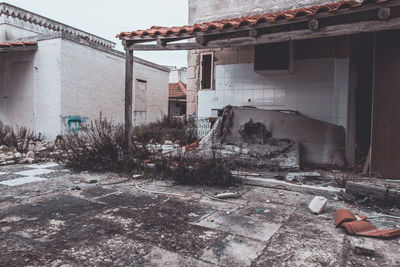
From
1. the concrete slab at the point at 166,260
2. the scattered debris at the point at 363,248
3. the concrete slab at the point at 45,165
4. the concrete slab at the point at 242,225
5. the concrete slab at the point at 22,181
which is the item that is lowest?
the concrete slab at the point at 166,260

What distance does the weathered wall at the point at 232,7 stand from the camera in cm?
765

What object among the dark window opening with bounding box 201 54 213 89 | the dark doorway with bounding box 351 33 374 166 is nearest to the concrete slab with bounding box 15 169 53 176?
the dark window opening with bounding box 201 54 213 89

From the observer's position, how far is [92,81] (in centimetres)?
1112

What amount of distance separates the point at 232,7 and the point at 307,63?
321 centimetres

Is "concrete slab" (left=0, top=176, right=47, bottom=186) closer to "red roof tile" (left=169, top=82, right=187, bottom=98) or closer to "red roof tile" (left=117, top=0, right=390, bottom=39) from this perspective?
"red roof tile" (left=117, top=0, right=390, bottom=39)

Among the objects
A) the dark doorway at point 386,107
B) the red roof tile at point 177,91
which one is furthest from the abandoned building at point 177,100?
the dark doorway at point 386,107

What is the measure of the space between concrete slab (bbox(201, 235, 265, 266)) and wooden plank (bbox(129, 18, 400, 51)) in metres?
3.35

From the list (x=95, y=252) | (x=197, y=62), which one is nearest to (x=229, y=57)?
(x=197, y=62)

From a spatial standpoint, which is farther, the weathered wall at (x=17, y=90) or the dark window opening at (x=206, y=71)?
the weathered wall at (x=17, y=90)

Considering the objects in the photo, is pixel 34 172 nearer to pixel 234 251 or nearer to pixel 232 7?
pixel 234 251

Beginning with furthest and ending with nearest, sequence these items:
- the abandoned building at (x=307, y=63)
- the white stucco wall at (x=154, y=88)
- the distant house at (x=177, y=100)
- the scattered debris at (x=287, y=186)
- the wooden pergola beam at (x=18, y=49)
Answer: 1. the distant house at (x=177, y=100)
2. the white stucco wall at (x=154, y=88)
3. the wooden pergola beam at (x=18, y=49)
4. the abandoned building at (x=307, y=63)
5. the scattered debris at (x=287, y=186)

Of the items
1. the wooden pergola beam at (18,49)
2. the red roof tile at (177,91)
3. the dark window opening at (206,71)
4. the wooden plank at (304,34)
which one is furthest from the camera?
the red roof tile at (177,91)

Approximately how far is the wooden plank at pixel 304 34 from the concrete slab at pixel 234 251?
335cm

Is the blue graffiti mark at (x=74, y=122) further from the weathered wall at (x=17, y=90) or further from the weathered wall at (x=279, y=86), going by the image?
the weathered wall at (x=279, y=86)
